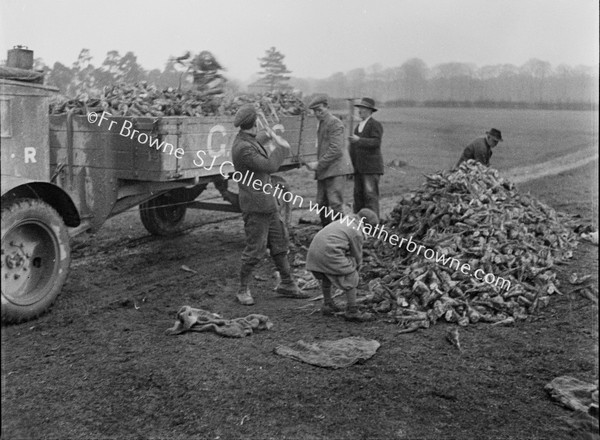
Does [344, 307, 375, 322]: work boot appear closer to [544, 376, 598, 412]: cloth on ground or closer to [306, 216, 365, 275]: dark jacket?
[306, 216, 365, 275]: dark jacket

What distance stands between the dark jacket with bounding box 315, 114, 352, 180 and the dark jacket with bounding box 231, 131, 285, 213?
1564 millimetres

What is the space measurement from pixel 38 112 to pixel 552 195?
35.8 feet

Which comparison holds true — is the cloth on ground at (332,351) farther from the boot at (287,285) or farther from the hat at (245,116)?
the hat at (245,116)

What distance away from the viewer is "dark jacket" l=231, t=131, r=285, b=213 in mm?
5973

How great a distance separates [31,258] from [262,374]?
241 centimetres

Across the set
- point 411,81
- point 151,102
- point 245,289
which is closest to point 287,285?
point 245,289

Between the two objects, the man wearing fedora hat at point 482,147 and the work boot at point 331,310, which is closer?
the work boot at point 331,310

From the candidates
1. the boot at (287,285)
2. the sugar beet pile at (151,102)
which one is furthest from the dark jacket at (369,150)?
the boot at (287,285)

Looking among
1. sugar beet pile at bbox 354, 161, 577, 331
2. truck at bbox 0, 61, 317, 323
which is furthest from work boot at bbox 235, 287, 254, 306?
truck at bbox 0, 61, 317, 323

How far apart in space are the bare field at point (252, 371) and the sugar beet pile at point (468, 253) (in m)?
0.22

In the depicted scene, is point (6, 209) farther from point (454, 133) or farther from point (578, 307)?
point (454, 133)

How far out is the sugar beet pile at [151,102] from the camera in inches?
257

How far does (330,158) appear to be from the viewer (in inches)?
300

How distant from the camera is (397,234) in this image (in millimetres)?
7586
